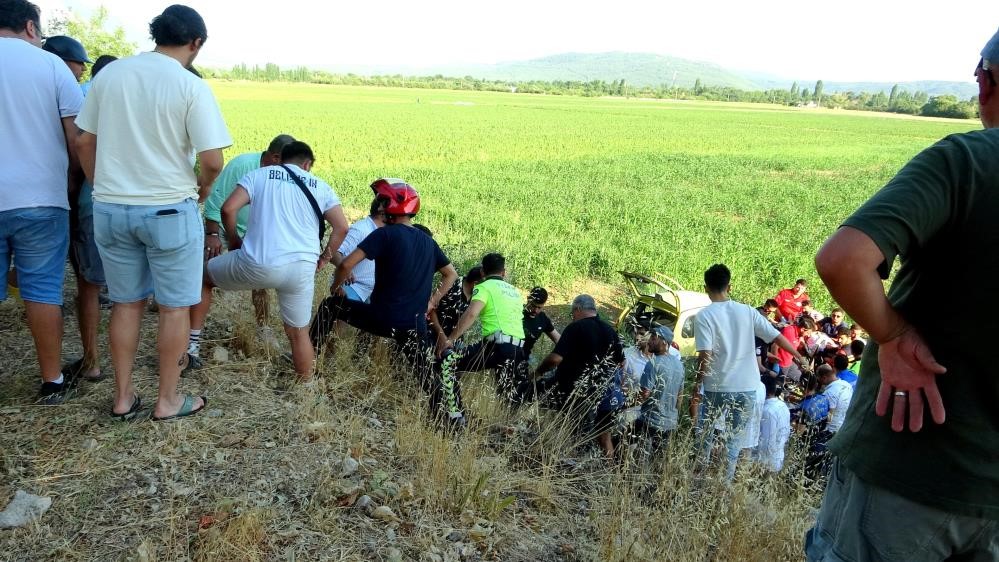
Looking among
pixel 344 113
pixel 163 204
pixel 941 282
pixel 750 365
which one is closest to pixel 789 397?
pixel 750 365

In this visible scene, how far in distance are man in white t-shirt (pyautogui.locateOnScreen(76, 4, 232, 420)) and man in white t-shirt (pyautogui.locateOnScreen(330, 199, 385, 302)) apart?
1.75 meters

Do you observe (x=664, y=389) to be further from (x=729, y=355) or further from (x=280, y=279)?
(x=280, y=279)

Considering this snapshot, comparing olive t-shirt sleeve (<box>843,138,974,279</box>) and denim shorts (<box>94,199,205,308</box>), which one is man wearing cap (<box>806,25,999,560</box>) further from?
denim shorts (<box>94,199,205,308</box>)

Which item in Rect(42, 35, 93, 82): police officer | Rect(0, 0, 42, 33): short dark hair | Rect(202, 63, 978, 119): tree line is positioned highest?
Rect(202, 63, 978, 119): tree line

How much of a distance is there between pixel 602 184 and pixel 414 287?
743 inches

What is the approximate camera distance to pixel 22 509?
2887 millimetres

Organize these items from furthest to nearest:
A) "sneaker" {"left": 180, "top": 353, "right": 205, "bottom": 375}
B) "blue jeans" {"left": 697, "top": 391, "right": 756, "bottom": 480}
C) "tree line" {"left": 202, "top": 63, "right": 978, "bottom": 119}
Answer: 1. "tree line" {"left": 202, "top": 63, "right": 978, "bottom": 119}
2. "blue jeans" {"left": 697, "top": 391, "right": 756, "bottom": 480}
3. "sneaker" {"left": 180, "top": 353, "right": 205, "bottom": 375}

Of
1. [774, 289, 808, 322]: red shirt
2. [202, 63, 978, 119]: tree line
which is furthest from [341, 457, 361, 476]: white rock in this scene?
[202, 63, 978, 119]: tree line

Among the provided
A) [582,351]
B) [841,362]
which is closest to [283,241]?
[582,351]

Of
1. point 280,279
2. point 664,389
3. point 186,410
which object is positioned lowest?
point 664,389

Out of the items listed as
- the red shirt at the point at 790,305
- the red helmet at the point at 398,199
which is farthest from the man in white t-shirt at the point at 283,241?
the red shirt at the point at 790,305

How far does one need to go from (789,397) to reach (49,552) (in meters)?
6.95

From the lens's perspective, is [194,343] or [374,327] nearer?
[194,343]

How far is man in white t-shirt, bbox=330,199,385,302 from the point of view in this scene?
545 cm
